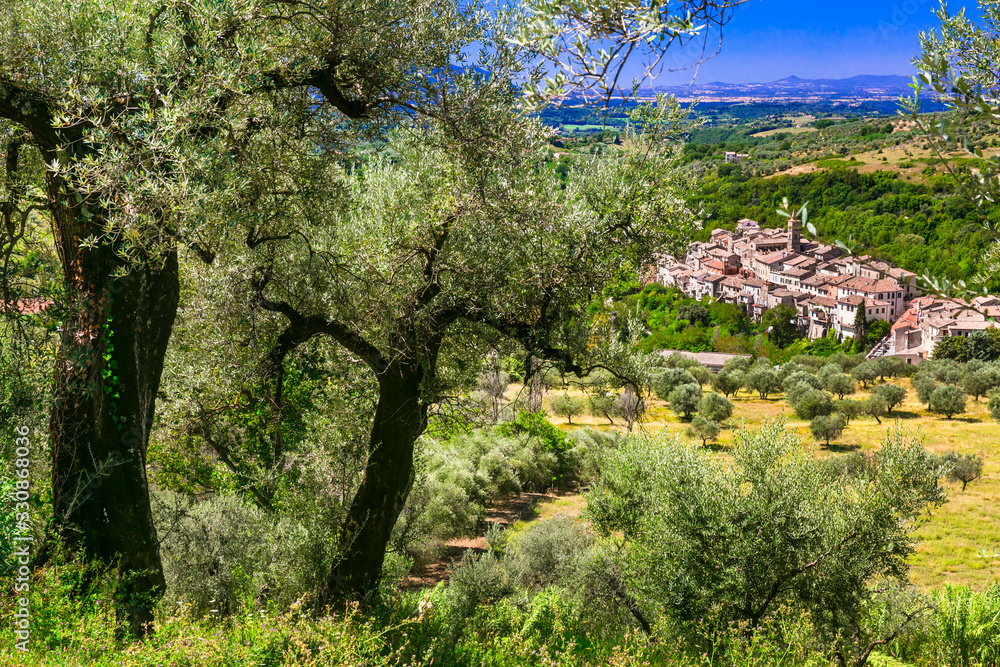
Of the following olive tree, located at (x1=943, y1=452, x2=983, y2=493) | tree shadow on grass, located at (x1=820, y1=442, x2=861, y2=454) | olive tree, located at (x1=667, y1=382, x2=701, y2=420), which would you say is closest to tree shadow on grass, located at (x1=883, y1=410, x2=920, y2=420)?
tree shadow on grass, located at (x1=820, y1=442, x2=861, y2=454)

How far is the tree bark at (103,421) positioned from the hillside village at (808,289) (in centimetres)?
7173

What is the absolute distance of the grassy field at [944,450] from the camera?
1909 centimetres

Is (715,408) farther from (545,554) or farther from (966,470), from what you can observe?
(545,554)

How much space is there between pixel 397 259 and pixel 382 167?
2.16 metres

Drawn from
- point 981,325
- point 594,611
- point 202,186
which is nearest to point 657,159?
point 202,186

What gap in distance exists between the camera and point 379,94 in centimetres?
510

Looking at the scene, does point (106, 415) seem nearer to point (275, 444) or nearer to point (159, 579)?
point (159, 579)

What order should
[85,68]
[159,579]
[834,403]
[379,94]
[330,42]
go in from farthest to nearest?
[834,403], [379,94], [330,42], [159,579], [85,68]

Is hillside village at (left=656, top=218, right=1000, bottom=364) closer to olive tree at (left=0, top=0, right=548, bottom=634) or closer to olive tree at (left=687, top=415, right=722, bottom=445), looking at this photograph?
olive tree at (left=687, top=415, right=722, bottom=445)

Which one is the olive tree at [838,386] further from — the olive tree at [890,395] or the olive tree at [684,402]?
the olive tree at [684,402]

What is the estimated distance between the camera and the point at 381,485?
570cm
